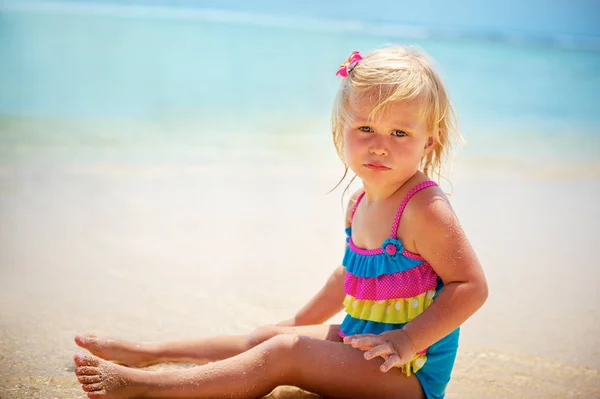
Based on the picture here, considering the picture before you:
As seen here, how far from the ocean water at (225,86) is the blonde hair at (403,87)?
2.89 metres

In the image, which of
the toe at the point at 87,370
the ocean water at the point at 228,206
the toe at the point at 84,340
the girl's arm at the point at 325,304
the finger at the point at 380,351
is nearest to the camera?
the finger at the point at 380,351

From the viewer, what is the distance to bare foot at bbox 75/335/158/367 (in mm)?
2104

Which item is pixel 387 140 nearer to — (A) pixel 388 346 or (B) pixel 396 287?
(B) pixel 396 287

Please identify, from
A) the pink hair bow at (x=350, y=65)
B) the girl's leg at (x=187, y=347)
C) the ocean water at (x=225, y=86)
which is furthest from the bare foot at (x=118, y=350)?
the ocean water at (x=225, y=86)

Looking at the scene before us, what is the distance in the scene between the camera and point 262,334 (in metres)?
2.13

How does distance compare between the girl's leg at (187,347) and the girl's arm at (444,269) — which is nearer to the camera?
the girl's arm at (444,269)

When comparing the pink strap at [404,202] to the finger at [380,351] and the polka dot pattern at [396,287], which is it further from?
the finger at [380,351]

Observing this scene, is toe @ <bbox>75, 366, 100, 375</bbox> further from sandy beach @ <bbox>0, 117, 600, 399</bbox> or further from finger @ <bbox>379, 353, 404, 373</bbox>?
finger @ <bbox>379, 353, 404, 373</bbox>

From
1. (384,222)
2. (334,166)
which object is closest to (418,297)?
(384,222)

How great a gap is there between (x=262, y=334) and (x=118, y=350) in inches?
17.7

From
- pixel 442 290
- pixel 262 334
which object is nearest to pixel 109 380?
pixel 262 334

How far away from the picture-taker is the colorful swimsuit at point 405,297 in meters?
1.87

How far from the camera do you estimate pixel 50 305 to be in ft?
8.58

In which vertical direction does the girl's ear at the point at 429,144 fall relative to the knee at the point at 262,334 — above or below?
above
